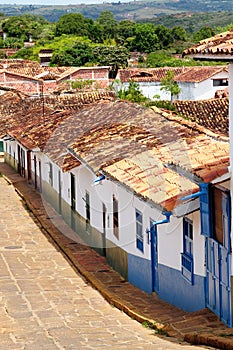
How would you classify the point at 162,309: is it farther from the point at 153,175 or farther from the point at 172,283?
the point at 153,175

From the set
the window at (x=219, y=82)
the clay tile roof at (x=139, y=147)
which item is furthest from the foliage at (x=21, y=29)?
the clay tile roof at (x=139, y=147)

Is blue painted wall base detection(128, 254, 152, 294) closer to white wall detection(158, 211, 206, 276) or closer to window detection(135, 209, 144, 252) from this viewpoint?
window detection(135, 209, 144, 252)

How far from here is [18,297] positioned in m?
14.0

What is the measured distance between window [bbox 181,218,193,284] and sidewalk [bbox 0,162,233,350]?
1.98 ft

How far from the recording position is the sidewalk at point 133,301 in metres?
10.2

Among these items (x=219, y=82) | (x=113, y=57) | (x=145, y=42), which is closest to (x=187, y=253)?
(x=219, y=82)

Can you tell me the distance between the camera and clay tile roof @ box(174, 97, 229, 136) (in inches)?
1096

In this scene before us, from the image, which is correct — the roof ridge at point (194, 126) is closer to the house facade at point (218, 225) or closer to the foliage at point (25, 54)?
the house facade at point (218, 225)

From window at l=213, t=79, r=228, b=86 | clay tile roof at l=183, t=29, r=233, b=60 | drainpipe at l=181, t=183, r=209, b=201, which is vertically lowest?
window at l=213, t=79, r=228, b=86

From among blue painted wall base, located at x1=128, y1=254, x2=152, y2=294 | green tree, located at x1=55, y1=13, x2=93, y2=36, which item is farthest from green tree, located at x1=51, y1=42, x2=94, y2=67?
blue painted wall base, located at x1=128, y1=254, x2=152, y2=294

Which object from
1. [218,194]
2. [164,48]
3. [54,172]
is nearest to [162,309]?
[218,194]

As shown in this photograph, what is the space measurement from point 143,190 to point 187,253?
1167mm

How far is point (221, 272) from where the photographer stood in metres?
10.7

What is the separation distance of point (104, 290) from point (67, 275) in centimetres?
194
